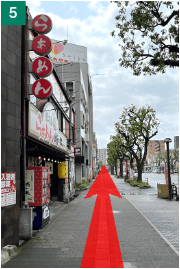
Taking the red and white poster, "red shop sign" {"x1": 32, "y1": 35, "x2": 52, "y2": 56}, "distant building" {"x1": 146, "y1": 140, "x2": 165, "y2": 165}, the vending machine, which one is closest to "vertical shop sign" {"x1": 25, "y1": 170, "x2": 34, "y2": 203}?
the vending machine

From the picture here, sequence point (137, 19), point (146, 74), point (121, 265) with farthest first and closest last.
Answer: point (146, 74) < point (137, 19) < point (121, 265)

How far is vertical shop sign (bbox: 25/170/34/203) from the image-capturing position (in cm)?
939

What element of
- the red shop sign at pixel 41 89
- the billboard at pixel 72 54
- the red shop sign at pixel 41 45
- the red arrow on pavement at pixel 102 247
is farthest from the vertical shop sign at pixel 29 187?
the billboard at pixel 72 54

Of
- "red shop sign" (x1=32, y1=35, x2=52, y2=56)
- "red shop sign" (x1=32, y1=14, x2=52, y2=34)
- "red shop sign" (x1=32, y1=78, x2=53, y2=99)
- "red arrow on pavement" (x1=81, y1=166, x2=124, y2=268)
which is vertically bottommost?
"red arrow on pavement" (x1=81, y1=166, x2=124, y2=268)

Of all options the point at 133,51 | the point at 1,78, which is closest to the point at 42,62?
the point at 1,78

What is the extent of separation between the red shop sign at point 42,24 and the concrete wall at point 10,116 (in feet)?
4.05

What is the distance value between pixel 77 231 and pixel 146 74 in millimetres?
6797

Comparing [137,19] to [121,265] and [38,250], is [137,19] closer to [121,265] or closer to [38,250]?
[121,265]

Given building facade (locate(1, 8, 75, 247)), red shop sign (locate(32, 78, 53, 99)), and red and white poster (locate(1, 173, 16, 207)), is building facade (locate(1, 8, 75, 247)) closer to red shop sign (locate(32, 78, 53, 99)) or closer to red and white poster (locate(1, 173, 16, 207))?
red and white poster (locate(1, 173, 16, 207))

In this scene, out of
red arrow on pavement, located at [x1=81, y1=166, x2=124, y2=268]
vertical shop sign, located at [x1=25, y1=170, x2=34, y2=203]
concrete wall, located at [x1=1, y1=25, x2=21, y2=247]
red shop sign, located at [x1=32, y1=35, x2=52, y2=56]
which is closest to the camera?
red arrow on pavement, located at [x1=81, y1=166, x2=124, y2=268]

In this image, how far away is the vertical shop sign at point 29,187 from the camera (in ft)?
30.8

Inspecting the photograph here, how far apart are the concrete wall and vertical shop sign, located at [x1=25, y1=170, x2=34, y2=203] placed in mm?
1608

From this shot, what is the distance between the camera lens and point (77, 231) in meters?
9.48

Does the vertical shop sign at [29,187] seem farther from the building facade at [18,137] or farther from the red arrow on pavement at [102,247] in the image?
the red arrow on pavement at [102,247]
